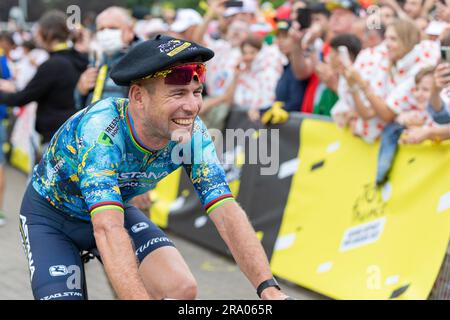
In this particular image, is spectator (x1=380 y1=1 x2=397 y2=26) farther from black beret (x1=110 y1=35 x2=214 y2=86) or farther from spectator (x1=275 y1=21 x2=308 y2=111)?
black beret (x1=110 y1=35 x2=214 y2=86)

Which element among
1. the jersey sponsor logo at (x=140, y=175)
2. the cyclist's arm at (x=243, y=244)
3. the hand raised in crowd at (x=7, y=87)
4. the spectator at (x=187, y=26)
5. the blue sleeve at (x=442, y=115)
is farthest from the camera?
the spectator at (x=187, y=26)

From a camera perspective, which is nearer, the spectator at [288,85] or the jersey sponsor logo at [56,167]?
the jersey sponsor logo at [56,167]

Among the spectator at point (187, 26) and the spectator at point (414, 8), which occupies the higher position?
the spectator at point (414, 8)

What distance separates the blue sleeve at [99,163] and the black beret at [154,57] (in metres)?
0.23

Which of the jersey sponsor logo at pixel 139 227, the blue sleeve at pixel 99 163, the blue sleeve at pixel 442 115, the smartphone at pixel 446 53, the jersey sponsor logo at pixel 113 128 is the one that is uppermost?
the jersey sponsor logo at pixel 113 128

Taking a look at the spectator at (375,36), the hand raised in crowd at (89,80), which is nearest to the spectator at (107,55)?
the hand raised in crowd at (89,80)

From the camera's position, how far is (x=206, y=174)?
3488mm

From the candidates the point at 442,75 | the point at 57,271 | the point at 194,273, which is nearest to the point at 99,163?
the point at 57,271

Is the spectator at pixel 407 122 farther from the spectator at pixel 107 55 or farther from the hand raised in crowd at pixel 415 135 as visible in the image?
the spectator at pixel 107 55

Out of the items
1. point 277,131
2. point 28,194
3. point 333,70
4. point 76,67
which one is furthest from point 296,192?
point 28,194

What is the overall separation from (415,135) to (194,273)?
2.51 meters

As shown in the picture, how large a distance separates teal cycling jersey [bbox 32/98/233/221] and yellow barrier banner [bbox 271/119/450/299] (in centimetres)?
246

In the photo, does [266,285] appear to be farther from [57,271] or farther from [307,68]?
[307,68]

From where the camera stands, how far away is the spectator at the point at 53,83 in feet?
23.5
